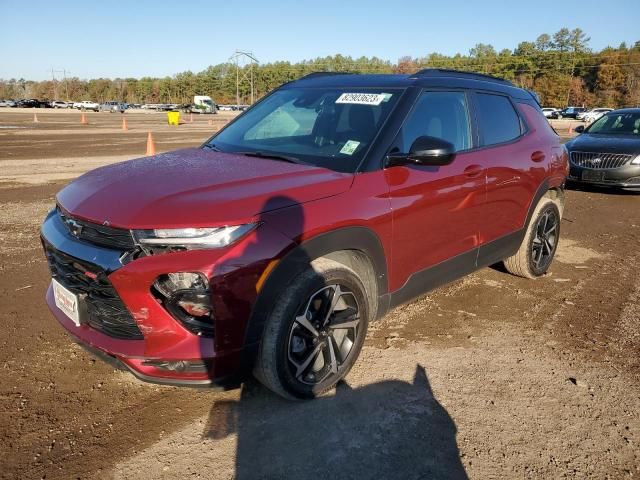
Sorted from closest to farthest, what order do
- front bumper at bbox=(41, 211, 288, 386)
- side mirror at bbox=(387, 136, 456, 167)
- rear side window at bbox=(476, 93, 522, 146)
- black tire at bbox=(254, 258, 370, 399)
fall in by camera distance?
front bumper at bbox=(41, 211, 288, 386), black tire at bbox=(254, 258, 370, 399), side mirror at bbox=(387, 136, 456, 167), rear side window at bbox=(476, 93, 522, 146)

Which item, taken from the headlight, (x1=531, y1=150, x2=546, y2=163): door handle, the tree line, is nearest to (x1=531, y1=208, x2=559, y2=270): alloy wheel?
(x1=531, y1=150, x2=546, y2=163): door handle

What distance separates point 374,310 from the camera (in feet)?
10.6

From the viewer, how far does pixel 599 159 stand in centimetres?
971

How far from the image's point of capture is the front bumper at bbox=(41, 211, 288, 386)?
2.33 meters

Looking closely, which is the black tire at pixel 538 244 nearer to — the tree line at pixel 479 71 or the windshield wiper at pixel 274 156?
the windshield wiper at pixel 274 156

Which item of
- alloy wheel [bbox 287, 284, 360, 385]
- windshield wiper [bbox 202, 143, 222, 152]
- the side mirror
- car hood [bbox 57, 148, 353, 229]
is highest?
the side mirror

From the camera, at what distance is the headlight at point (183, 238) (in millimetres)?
2361

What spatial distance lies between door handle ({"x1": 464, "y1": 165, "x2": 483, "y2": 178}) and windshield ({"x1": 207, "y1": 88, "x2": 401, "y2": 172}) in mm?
783

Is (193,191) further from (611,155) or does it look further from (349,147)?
(611,155)

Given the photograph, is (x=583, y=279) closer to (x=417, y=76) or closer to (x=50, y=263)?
(x=417, y=76)

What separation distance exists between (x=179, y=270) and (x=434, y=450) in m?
1.56

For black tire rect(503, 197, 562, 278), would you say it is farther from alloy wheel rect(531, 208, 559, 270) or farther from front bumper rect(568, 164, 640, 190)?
front bumper rect(568, 164, 640, 190)

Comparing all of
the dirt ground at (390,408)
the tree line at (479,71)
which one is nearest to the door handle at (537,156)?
the dirt ground at (390,408)

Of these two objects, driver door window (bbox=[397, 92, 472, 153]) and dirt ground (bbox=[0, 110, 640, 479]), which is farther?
driver door window (bbox=[397, 92, 472, 153])
